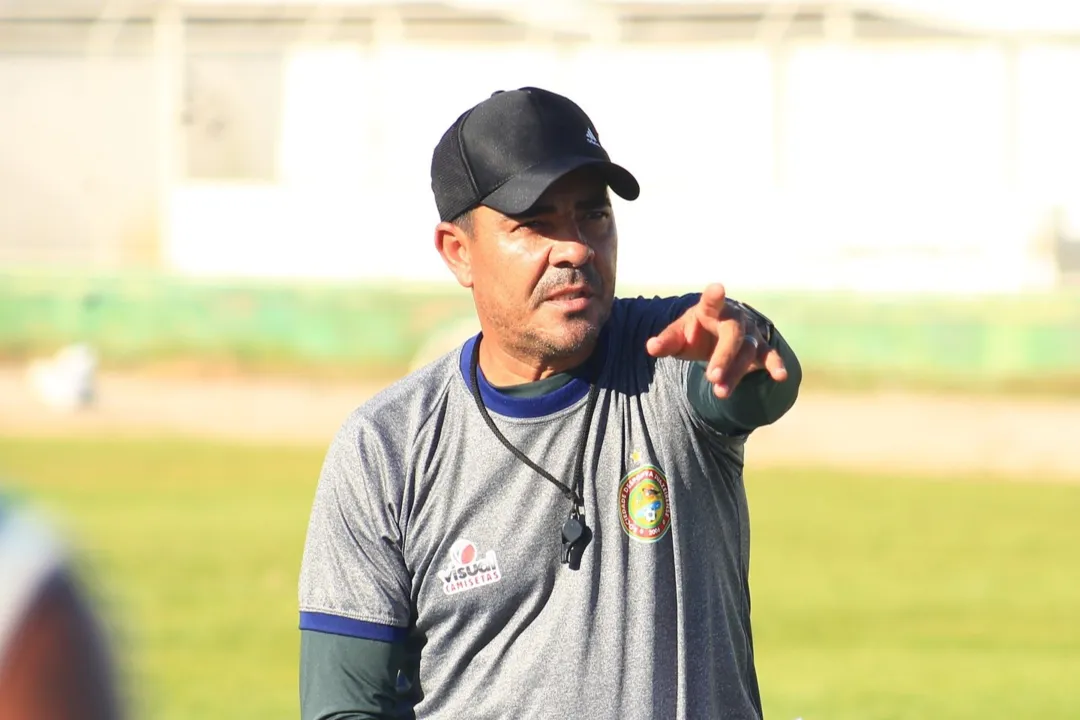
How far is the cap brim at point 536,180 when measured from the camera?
119 inches

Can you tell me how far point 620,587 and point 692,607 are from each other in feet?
0.39

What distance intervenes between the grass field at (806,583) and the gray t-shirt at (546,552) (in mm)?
2773

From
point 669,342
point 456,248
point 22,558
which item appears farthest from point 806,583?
point 22,558

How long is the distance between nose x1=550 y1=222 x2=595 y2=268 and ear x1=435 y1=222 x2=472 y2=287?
0.67 ft

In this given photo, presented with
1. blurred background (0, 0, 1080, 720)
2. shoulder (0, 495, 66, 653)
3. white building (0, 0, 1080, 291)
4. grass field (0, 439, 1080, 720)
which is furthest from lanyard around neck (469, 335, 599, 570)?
white building (0, 0, 1080, 291)

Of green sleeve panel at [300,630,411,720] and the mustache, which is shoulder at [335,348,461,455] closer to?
the mustache

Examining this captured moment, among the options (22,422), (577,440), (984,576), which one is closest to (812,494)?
(984,576)

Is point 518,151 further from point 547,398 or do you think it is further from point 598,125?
point 598,125

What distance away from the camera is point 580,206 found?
312cm

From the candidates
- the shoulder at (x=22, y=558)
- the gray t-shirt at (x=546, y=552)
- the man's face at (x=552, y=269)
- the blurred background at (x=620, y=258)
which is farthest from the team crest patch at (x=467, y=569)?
the blurred background at (x=620, y=258)

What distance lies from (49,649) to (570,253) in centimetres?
184

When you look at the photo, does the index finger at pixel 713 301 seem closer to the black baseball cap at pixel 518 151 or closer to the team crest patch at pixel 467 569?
the black baseball cap at pixel 518 151

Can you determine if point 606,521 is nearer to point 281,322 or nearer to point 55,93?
point 281,322

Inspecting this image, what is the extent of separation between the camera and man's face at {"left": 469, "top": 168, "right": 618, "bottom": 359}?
3057 mm
